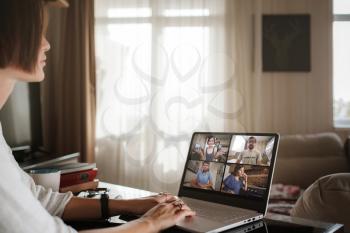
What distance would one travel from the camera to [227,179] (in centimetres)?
105

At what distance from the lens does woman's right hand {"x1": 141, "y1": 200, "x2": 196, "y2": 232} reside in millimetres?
820

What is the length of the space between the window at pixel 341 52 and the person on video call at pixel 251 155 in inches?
104

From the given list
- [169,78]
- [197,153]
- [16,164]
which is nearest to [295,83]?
[169,78]

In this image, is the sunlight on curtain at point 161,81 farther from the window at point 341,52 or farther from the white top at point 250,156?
the white top at point 250,156

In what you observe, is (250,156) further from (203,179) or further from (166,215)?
(166,215)

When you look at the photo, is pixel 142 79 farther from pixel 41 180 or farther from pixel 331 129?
pixel 41 180

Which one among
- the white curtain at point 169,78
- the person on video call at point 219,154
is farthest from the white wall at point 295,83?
the person on video call at point 219,154

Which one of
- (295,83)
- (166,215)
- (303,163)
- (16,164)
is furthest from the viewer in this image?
(295,83)

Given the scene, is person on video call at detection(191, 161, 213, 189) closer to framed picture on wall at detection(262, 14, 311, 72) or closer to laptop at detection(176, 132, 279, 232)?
laptop at detection(176, 132, 279, 232)

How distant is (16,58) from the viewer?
69cm

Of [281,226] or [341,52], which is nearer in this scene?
[281,226]

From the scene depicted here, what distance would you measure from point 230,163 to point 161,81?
2.17 meters

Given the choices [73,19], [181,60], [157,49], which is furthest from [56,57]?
[181,60]

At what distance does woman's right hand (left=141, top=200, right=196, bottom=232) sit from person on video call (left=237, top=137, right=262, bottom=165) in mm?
233
